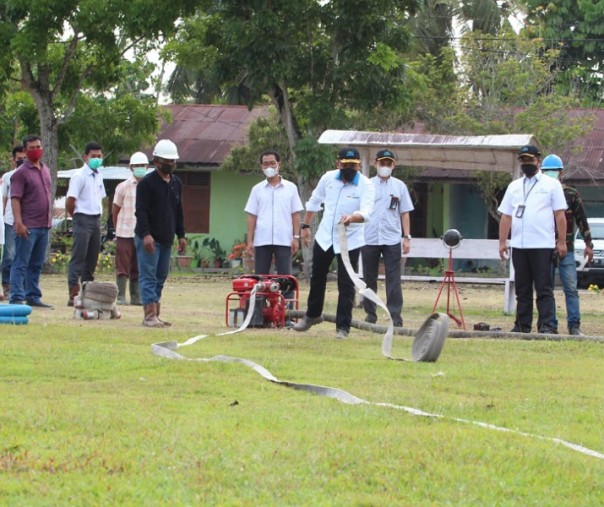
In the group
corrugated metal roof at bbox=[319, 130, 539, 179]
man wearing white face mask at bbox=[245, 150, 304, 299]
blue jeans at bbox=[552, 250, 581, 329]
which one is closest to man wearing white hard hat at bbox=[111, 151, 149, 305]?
corrugated metal roof at bbox=[319, 130, 539, 179]

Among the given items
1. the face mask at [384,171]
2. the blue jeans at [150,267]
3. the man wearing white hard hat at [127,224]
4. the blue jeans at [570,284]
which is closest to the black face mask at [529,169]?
the blue jeans at [570,284]

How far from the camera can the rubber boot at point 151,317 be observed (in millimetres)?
13617

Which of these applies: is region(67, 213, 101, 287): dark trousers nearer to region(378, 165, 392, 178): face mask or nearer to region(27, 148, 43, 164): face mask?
region(27, 148, 43, 164): face mask

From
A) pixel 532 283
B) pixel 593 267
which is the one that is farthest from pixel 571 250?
pixel 593 267

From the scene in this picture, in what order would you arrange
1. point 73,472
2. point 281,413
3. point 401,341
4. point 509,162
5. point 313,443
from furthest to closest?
point 509,162 < point 401,341 < point 281,413 < point 313,443 < point 73,472

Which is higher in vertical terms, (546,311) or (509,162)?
(509,162)

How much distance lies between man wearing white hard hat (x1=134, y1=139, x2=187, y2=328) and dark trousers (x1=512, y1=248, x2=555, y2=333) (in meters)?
3.58

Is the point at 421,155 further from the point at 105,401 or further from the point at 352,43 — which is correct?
the point at 105,401

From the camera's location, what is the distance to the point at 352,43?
91.8ft

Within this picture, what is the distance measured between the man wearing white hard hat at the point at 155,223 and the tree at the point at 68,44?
13.0 meters

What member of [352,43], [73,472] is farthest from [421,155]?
[73,472]

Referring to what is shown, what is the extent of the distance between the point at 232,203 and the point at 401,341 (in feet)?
91.6

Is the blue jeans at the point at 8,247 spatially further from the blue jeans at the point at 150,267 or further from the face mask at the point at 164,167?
the face mask at the point at 164,167

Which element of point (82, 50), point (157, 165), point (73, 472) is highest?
point (82, 50)
